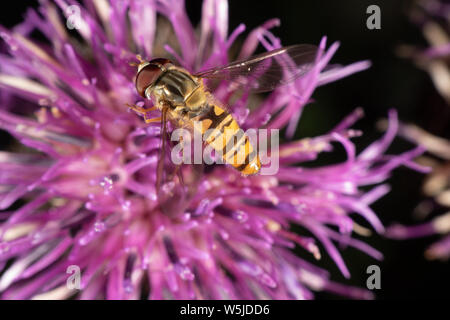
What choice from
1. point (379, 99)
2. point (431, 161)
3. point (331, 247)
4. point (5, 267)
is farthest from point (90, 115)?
point (431, 161)

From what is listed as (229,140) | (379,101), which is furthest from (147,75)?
(379,101)

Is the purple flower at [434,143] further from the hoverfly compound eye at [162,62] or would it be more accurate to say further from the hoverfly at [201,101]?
the hoverfly compound eye at [162,62]

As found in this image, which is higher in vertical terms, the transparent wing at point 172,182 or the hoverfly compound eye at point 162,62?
the hoverfly compound eye at point 162,62

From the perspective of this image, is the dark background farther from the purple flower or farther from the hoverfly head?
the hoverfly head

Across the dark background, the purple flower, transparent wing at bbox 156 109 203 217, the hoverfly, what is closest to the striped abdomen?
the hoverfly

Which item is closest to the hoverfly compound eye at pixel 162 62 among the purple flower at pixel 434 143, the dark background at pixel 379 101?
the dark background at pixel 379 101

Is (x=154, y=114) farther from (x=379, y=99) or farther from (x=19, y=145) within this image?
(x=379, y=99)
